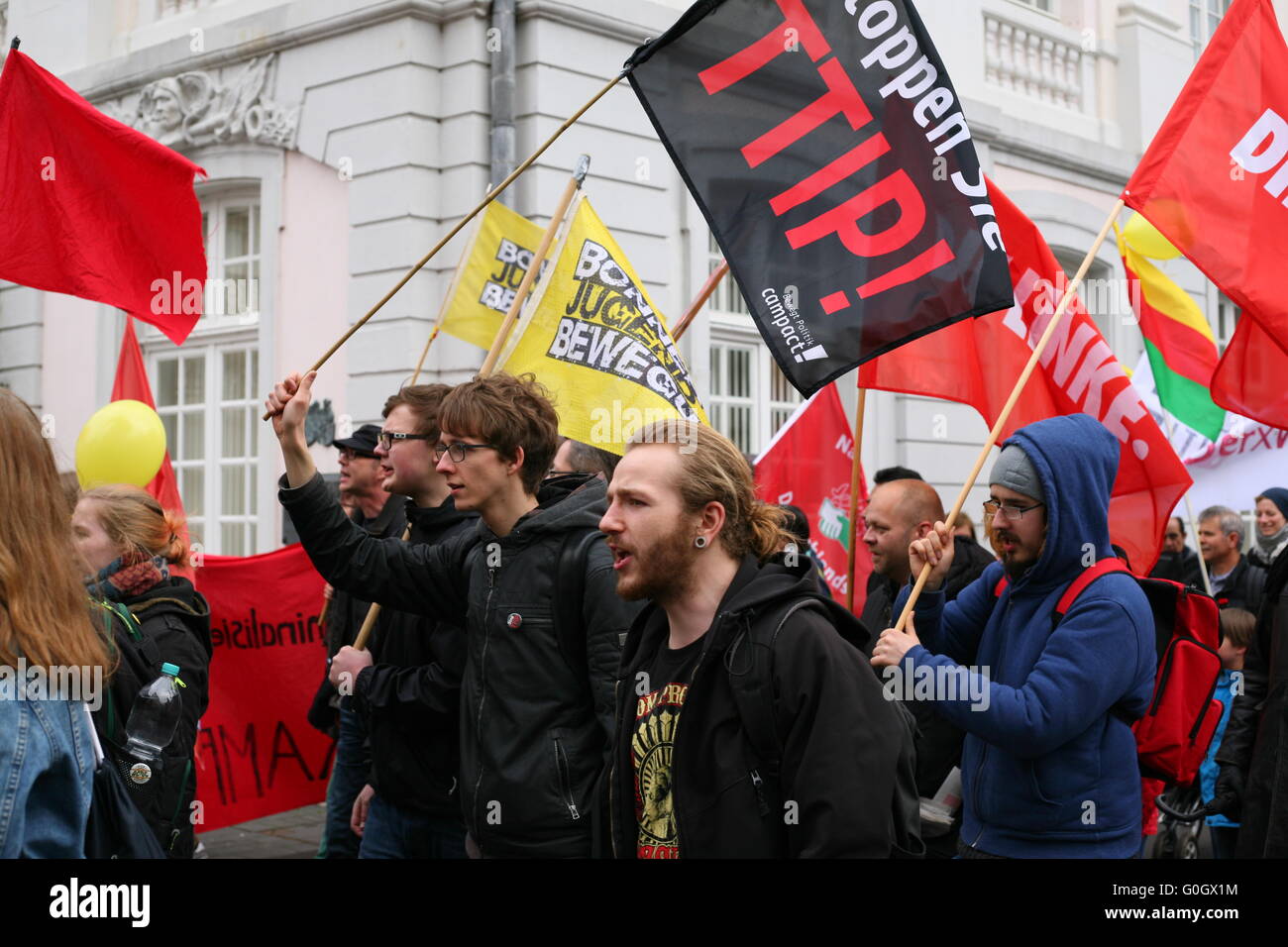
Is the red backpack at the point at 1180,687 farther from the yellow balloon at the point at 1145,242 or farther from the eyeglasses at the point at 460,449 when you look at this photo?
the yellow balloon at the point at 1145,242

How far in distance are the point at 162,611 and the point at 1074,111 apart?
41.8ft

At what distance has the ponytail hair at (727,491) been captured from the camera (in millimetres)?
2701

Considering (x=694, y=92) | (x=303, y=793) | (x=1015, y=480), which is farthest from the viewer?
(x=303, y=793)

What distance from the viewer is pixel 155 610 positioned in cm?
346

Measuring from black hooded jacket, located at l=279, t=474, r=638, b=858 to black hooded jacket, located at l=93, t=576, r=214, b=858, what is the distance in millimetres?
693

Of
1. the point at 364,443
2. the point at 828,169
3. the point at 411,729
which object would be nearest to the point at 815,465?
the point at 364,443

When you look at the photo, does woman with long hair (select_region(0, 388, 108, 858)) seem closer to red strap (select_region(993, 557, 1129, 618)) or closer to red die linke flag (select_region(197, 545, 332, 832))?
red strap (select_region(993, 557, 1129, 618))

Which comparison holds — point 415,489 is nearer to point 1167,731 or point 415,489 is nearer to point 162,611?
point 162,611

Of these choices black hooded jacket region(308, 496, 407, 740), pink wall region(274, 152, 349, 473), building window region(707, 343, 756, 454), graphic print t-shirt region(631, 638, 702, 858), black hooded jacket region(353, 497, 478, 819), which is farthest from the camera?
building window region(707, 343, 756, 454)

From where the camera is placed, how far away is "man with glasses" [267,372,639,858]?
319cm

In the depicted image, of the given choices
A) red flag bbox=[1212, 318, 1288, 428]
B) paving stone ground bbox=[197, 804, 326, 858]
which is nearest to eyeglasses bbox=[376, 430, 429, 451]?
red flag bbox=[1212, 318, 1288, 428]

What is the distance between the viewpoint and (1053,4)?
1409cm

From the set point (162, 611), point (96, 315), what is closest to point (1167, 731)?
point (162, 611)

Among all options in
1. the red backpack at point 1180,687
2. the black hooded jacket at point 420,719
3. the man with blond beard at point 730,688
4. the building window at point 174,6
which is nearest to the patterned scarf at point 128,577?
the black hooded jacket at point 420,719
